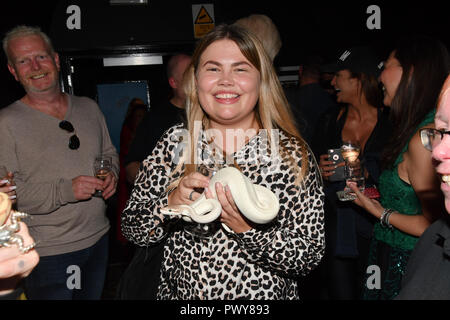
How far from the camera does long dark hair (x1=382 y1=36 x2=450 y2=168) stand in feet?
6.73

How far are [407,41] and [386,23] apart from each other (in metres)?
2.28

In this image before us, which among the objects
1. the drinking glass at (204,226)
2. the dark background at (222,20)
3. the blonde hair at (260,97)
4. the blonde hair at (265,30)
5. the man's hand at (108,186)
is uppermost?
the dark background at (222,20)

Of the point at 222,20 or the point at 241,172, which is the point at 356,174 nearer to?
the point at 241,172

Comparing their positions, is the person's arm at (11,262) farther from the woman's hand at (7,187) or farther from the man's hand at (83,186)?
the man's hand at (83,186)

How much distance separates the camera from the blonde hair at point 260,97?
150cm

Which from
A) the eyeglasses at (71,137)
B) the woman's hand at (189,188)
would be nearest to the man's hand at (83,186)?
the eyeglasses at (71,137)

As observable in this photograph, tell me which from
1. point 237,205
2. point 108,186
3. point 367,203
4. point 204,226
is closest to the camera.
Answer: point 237,205

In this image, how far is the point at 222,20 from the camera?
440 centimetres

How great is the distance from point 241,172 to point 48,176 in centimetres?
144

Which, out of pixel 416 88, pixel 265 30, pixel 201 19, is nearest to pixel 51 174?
pixel 265 30

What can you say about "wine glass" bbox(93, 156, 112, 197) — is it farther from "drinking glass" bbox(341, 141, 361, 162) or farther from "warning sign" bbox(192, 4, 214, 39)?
"warning sign" bbox(192, 4, 214, 39)

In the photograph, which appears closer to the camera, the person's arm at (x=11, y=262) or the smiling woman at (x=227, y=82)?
the person's arm at (x=11, y=262)

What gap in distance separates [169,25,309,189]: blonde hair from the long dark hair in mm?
797
